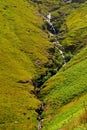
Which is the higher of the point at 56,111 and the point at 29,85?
the point at 56,111

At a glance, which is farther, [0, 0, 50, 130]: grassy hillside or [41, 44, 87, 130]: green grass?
[41, 44, 87, 130]: green grass

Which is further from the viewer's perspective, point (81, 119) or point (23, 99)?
point (23, 99)

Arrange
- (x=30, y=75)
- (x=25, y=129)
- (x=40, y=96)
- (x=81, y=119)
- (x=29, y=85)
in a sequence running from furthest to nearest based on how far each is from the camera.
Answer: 1. (x=30, y=75)
2. (x=29, y=85)
3. (x=40, y=96)
4. (x=25, y=129)
5. (x=81, y=119)

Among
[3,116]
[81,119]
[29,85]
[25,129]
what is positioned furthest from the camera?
[29,85]

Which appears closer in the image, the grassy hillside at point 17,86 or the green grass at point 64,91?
the grassy hillside at point 17,86

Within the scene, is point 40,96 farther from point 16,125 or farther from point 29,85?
point 16,125

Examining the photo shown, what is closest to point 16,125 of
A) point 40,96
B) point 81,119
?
point 40,96

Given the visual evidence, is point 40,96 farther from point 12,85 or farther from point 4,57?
point 4,57

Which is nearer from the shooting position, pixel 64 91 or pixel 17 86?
pixel 64 91

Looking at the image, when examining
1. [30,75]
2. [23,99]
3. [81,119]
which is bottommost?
[30,75]

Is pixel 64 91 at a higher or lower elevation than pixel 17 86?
higher
